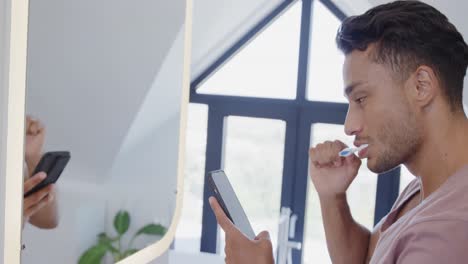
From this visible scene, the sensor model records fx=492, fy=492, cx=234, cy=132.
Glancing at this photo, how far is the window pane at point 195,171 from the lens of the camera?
121 inches

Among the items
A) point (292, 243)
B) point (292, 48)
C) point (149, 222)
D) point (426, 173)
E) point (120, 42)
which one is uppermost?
point (292, 48)

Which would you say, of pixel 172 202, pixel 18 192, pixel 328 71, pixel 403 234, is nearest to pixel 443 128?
pixel 403 234

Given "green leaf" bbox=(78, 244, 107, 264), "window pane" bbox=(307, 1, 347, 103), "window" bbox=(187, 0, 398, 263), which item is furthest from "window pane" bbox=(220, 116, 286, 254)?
"green leaf" bbox=(78, 244, 107, 264)

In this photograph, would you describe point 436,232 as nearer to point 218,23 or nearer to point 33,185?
point 33,185

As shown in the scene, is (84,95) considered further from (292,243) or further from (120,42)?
(292,243)

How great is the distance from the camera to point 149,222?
0.75 metres

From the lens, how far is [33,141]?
46 cm

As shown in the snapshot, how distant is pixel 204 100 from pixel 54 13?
2.57m

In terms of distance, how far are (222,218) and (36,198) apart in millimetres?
347

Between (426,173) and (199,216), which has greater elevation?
(426,173)

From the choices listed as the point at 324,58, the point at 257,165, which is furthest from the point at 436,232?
the point at 257,165

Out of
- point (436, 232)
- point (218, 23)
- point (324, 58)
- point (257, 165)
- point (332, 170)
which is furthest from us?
point (257, 165)

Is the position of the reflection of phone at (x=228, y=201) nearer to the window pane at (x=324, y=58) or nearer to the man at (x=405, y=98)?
the man at (x=405, y=98)

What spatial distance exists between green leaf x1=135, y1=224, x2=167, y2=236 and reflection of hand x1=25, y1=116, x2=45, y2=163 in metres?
0.28
